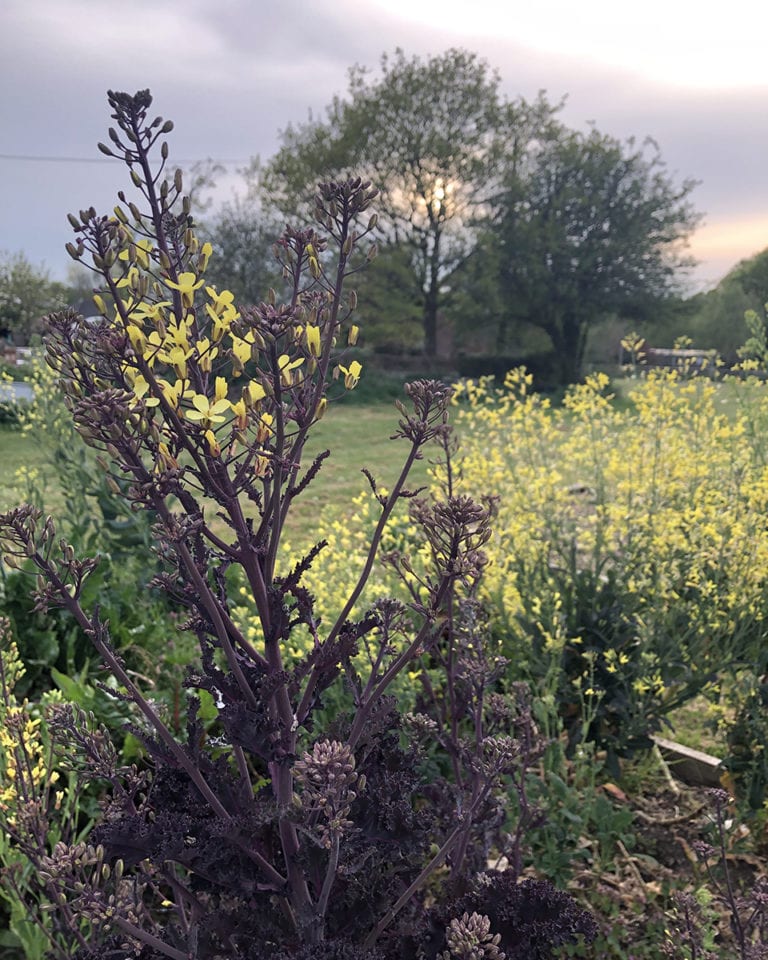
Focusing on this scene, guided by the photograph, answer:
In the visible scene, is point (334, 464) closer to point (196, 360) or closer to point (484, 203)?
point (196, 360)

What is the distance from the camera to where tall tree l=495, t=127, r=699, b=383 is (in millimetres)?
27359

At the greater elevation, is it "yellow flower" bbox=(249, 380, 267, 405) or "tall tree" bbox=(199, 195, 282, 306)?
"tall tree" bbox=(199, 195, 282, 306)

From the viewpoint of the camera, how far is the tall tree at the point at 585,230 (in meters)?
27.4

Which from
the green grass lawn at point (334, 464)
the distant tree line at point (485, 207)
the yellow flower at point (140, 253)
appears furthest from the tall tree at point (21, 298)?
the yellow flower at point (140, 253)

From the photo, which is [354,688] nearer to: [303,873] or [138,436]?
[303,873]

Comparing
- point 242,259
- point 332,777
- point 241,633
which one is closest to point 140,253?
point 241,633

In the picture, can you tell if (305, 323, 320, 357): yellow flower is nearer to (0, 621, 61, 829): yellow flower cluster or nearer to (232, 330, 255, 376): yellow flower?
(232, 330, 255, 376): yellow flower

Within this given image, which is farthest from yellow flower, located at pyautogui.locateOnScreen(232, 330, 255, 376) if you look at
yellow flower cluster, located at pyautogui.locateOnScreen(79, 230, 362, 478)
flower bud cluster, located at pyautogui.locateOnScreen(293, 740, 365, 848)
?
flower bud cluster, located at pyautogui.locateOnScreen(293, 740, 365, 848)

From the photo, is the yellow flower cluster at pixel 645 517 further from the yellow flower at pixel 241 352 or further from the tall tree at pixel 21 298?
the tall tree at pixel 21 298

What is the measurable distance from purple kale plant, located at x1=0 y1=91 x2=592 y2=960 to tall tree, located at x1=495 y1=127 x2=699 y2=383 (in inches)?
1073

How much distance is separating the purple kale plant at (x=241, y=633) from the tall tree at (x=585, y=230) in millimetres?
27263

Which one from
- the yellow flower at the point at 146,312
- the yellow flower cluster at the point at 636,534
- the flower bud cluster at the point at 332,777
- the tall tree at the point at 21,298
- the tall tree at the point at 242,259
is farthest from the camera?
the tall tree at the point at 21,298

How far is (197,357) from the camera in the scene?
1393 millimetres

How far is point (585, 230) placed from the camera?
91.4 ft
